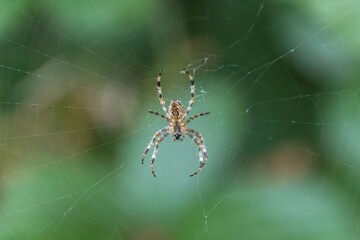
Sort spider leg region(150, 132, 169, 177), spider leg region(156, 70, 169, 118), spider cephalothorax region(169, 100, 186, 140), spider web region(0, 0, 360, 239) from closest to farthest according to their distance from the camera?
spider web region(0, 0, 360, 239)
spider leg region(150, 132, 169, 177)
spider leg region(156, 70, 169, 118)
spider cephalothorax region(169, 100, 186, 140)

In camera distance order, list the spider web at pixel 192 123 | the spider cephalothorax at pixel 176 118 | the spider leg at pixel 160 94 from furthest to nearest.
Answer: the spider cephalothorax at pixel 176 118, the spider leg at pixel 160 94, the spider web at pixel 192 123

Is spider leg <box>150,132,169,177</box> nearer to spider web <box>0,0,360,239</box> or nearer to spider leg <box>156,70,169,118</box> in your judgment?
spider web <box>0,0,360,239</box>

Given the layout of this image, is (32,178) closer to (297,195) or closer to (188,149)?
(188,149)

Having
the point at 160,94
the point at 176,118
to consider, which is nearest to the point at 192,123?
the point at 160,94

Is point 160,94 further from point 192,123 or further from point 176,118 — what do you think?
point 176,118

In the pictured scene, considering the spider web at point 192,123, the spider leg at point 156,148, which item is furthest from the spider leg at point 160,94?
the spider leg at point 156,148

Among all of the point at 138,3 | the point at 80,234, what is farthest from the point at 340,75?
the point at 80,234

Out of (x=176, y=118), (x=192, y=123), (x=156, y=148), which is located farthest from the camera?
(x=176, y=118)

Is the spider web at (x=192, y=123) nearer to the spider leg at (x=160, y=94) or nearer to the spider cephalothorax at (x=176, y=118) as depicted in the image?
the spider leg at (x=160, y=94)

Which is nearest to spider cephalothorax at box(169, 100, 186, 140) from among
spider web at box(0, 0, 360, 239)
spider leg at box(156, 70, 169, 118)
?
spider leg at box(156, 70, 169, 118)
